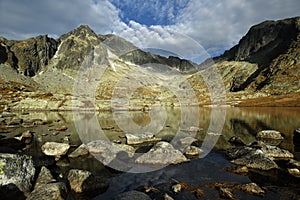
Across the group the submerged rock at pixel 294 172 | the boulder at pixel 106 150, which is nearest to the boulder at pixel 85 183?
the boulder at pixel 106 150

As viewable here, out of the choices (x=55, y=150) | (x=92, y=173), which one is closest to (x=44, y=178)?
(x=92, y=173)

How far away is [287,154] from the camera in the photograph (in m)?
17.6

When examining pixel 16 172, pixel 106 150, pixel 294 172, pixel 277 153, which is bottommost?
pixel 106 150

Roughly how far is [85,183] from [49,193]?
2.23 metres

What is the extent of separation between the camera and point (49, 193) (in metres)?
10.1

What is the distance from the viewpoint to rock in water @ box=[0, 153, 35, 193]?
34.7 feet

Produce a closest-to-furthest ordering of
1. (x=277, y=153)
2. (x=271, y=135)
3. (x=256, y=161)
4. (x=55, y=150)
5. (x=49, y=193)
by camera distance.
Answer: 1. (x=49, y=193)
2. (x=256, y=161)
3. (x=277, y=153)
4. (x=55, y=150)
5. (x=271, y=135)

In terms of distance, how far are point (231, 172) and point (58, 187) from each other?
11431 mm

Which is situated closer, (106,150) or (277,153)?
(277,153)

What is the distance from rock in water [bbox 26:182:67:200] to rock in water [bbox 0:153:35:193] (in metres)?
1.34

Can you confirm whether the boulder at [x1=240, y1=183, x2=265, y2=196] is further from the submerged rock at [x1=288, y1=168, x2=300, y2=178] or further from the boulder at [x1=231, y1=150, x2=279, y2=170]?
the submerged rock at [x1=288, y1=168, x2=300, y2=178]

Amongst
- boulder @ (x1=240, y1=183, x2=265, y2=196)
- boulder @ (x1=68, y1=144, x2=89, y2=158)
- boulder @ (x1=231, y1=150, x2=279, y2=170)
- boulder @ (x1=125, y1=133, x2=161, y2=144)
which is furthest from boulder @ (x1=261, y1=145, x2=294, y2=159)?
boulder @ (x1=68, y1=144, x2=89, y2=158)

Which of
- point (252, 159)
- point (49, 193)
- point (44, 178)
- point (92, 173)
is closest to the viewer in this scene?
point (49, 193)

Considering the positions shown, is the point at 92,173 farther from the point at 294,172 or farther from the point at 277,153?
the point at 277,153
